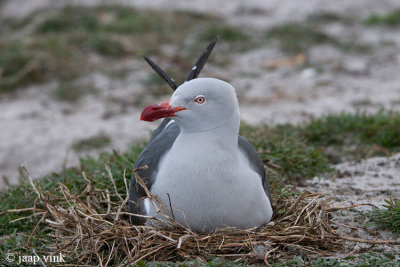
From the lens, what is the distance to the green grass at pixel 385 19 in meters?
9.14

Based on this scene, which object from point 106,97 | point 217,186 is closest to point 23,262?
point 217,186

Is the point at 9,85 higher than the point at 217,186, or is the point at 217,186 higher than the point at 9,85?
the point at 217,186

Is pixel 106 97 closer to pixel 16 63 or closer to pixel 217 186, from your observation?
pixel 16 63

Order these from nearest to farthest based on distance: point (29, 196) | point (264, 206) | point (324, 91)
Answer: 1. point (264, 206)
2. point (29, 196)
3. point (324, 91)

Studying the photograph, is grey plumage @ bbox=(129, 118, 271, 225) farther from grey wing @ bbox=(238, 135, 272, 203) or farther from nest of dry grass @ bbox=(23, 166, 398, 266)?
nest of dry grass @ bbox=(23, 166, 398, 266)

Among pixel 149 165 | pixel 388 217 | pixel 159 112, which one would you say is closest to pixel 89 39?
pixel 149 165

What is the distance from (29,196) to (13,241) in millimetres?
587

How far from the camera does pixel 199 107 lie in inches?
118

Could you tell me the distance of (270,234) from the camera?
3.10m

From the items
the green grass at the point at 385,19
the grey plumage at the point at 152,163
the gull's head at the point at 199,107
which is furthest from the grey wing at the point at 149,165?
the green grass at the point at 385,19

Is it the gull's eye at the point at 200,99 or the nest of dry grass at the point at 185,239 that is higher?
the gull's eye at the point at 200,99

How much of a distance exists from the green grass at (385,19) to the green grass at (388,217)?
637 cm

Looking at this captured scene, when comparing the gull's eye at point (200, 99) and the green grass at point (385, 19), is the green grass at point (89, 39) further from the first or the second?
the gull's eye at point (200, 99)

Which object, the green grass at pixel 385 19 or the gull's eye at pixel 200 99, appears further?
the green grass at pixel 385 19
